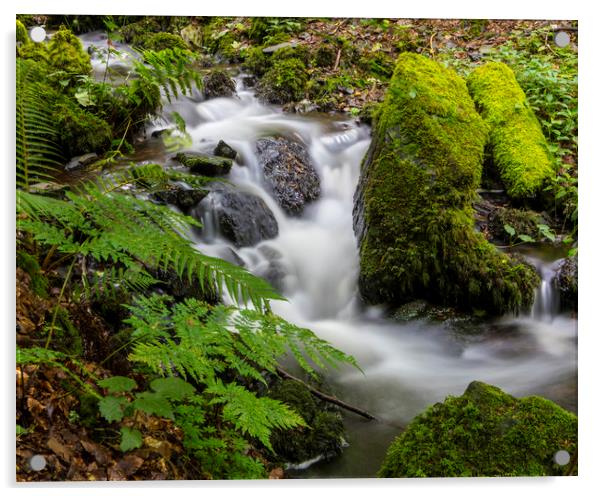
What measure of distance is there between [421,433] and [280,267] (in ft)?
3.01

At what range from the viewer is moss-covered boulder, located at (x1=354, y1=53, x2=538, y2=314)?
2.50 metres

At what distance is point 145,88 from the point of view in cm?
233

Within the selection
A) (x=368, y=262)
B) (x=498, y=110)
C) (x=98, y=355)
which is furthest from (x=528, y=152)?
(x=98, y=355)

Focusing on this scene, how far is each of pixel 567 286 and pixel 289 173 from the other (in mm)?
1348

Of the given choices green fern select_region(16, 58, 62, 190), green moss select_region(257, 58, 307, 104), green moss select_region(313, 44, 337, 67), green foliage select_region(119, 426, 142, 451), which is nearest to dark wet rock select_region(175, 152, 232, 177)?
green moss select_region(257, 58, 307, 104)

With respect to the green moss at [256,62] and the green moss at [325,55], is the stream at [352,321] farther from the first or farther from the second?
the green moss at [325,55]

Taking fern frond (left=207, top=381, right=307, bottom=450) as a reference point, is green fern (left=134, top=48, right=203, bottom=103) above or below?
above

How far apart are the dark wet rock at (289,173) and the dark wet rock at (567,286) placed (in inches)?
44.6

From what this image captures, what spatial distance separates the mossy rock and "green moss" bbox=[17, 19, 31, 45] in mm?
1752

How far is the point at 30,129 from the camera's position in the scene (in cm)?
225

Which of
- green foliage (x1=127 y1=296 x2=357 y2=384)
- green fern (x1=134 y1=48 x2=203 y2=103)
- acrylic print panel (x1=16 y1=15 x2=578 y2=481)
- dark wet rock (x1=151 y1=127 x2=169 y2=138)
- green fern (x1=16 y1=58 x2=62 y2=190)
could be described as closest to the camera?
green foliage (x1=127 y1=296 x2=357 y2=384)

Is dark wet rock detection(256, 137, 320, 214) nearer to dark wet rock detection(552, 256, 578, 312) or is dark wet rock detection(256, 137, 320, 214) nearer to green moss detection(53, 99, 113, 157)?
green moss detection(53, 99, 113, 157)

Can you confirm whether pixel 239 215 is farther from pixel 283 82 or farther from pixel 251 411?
pixel 251 411
